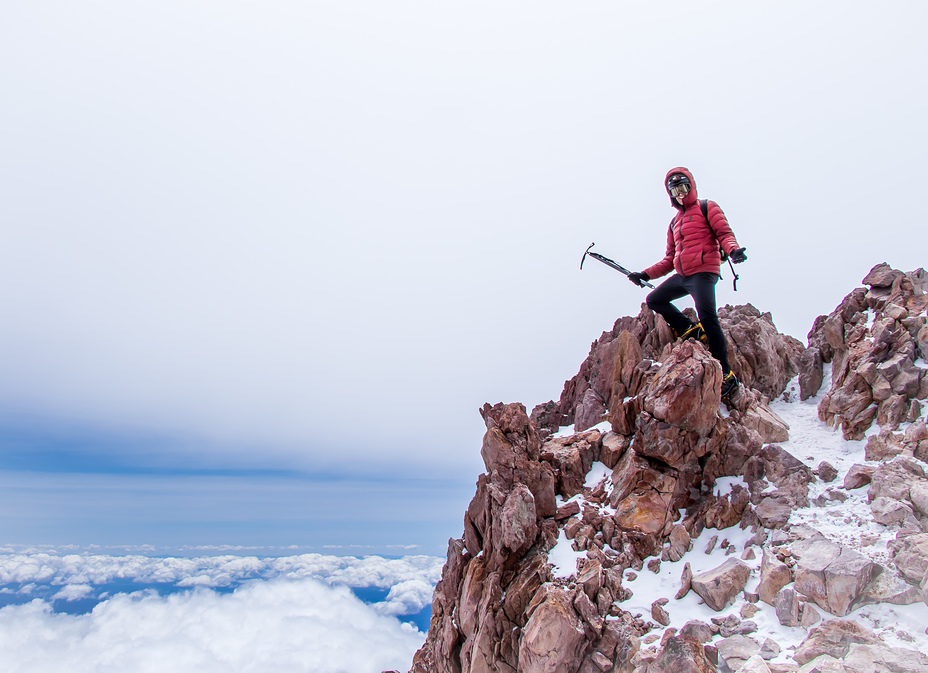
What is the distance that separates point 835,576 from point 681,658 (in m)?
3.25

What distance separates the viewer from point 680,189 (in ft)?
47.7

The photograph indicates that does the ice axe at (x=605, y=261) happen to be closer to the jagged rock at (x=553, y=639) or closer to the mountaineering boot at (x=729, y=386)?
the mountaineering boot at (x=729, y=386)

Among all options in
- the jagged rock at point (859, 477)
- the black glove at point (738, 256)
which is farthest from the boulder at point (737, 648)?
the black glove at point (738, 256)

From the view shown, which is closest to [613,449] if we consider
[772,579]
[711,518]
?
[711,518]

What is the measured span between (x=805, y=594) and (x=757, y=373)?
9974 mm

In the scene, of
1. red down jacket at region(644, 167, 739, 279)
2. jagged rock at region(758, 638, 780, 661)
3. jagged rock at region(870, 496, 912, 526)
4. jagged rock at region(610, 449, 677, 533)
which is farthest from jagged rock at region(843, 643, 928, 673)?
red down jacket at region(644, 167, 739, 279)

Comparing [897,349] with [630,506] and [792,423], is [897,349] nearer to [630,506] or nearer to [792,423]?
[792,423]

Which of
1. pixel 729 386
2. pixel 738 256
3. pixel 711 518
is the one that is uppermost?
pixel 738 256

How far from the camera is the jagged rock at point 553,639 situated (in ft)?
33.7

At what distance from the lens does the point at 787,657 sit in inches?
334

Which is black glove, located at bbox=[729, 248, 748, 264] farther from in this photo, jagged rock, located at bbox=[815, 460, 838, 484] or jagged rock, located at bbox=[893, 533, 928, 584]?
jagged rock, located at bbox=[893, 533, 928, 584]

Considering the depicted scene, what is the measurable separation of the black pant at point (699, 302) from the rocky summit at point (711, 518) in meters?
0.92

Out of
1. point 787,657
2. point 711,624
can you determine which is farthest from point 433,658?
point 787,657

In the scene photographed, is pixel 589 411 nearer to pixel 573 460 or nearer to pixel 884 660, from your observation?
pixel 573 460
